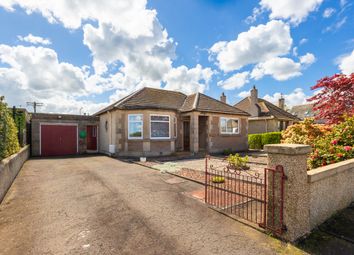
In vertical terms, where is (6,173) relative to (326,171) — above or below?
below

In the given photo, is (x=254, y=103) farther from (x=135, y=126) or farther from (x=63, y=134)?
(x=63, y=134)

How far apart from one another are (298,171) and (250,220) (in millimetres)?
1568

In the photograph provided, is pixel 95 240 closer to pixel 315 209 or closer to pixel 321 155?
pixel 315 209

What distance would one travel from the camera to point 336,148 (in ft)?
19.1

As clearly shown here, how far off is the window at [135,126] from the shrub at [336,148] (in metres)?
10.7

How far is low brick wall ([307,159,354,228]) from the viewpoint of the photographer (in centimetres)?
372

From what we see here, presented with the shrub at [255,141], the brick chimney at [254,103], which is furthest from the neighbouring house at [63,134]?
the brick chimney at [254,103]

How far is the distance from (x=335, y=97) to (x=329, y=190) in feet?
26.1

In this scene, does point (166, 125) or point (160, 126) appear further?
point (166, 125)

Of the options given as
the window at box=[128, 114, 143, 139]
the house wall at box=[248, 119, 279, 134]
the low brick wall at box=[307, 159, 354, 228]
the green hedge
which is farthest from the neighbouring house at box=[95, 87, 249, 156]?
the low brick wall at box=[307, 159, 354, 228]

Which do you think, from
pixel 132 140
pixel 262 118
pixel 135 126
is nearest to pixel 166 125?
pixel 135 126

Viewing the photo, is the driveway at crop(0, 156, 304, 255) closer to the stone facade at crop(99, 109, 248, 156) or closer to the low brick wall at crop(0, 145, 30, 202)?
the low brick wall at crop(0, 145, 30, 202)

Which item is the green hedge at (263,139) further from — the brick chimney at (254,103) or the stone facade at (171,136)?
the brick chimney at (254,103)

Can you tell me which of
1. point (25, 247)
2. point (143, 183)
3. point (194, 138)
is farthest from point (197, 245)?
point (194, 138)
